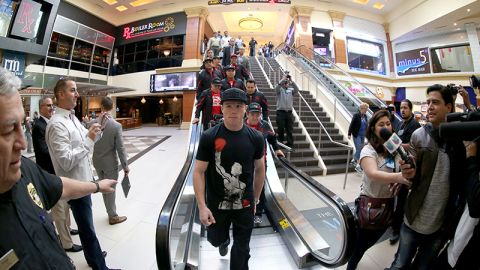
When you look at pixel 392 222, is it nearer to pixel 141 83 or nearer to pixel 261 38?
pixel 141 83

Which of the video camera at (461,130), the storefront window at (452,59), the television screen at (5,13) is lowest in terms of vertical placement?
the video camera at (461,130)

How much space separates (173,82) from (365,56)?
13228 millimetres

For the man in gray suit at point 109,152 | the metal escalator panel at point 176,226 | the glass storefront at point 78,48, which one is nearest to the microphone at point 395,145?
the metal escalator panel at point 176,226

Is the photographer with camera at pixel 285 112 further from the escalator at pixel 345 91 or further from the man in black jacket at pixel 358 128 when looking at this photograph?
the escalator at pixel 345 91

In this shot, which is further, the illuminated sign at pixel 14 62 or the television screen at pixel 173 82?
the television screen at pixel 173 82

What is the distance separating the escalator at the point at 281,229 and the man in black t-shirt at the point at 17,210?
661 mm

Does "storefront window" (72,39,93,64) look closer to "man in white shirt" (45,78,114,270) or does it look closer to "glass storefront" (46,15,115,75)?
"glass storefront" (46,15,115,75)

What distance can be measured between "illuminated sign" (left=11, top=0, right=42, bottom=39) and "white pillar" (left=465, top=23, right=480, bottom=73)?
66.8ft

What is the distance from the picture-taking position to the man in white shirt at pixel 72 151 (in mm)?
1800

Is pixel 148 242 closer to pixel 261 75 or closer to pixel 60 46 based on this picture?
pixel 261 75

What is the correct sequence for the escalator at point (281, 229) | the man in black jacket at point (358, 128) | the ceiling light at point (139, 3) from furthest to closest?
the ceiling light at point (139, 3) → the man in black jacket at point (358, 128) → the escalator at point (281, 229)

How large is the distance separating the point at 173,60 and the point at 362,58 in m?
13.0

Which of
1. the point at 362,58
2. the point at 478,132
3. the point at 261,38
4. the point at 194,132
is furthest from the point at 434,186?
the point at 261,38

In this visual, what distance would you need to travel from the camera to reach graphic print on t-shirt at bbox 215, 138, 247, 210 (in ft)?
5.49
